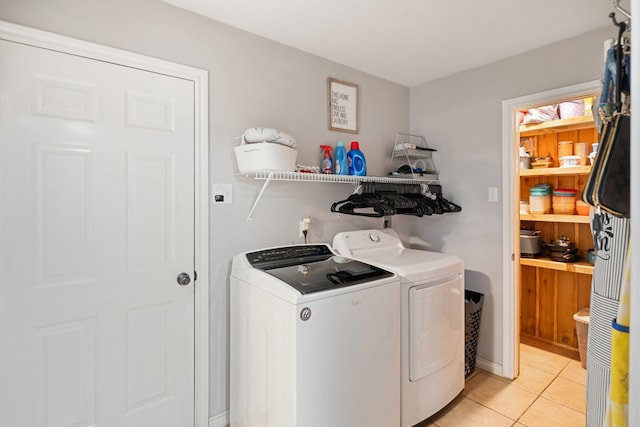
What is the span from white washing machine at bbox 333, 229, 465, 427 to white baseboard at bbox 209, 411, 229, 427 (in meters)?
1.02

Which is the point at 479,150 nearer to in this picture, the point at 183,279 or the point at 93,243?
the point at 183,279

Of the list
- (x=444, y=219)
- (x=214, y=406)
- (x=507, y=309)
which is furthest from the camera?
(x=444, y=219)

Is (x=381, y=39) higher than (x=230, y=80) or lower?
higher

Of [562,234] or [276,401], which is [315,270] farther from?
[562,234]

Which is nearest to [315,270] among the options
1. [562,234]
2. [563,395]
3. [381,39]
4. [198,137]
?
[198,137]

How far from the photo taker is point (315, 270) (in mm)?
1817

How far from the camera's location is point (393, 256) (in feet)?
7.75

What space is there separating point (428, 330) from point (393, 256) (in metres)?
0.57

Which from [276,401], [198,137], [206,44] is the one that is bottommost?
[276,401]

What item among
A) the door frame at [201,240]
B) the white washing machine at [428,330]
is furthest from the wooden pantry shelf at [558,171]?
the door frame at [201,240]

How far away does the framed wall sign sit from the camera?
250cm

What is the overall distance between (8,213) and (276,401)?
4.69 feet

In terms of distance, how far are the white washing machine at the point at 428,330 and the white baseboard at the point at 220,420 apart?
1.02 meters

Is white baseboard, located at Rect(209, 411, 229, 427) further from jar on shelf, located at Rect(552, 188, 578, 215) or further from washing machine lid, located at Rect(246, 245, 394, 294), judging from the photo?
jar on shelf, located at Rect(552, 188, 578, 215)
